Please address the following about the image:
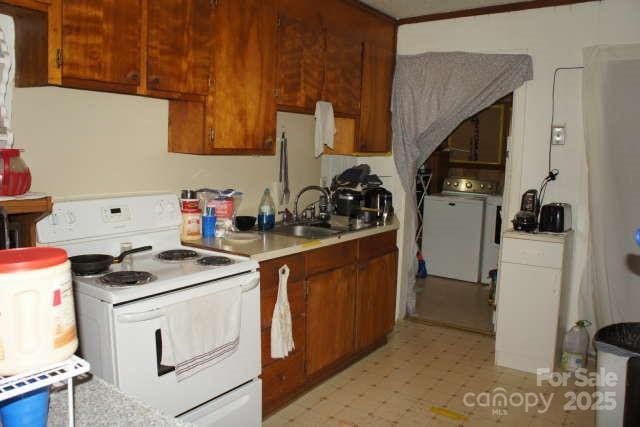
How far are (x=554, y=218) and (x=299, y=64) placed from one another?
1878 mm

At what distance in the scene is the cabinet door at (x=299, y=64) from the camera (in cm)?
295

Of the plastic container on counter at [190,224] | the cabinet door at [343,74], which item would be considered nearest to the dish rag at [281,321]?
the plastic container on counter at [190,224]

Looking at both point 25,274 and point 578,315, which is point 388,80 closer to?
point 578,315

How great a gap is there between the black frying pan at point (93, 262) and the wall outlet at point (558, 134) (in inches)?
109

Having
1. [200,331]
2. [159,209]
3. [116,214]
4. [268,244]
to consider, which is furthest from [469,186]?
[200,331]

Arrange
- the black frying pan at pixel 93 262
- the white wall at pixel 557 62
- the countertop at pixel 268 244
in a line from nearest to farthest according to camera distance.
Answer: the black frying pan at pixel 93 262, the countertop at pixel 268 244, the white wall at pixel 557 62

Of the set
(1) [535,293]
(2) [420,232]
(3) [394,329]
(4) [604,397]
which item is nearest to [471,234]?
(2) [420,232]

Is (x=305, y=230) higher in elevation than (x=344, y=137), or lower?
lower

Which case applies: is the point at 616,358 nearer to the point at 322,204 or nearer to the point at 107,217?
the point at 322,204

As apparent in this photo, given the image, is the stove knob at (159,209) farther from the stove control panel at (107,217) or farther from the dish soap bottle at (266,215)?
the dish soap bottle at (266,215)

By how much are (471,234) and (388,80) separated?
85.2 inches

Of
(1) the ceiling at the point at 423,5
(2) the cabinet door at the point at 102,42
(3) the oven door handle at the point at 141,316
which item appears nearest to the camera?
(3) the oven door handle at the point at 141,316

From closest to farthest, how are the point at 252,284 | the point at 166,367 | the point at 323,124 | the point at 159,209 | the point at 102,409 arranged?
the point at 102,409, the point at 166,367, the point at 252,284, the point at 159,209, the point at 323,124

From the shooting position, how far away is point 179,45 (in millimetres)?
2371
